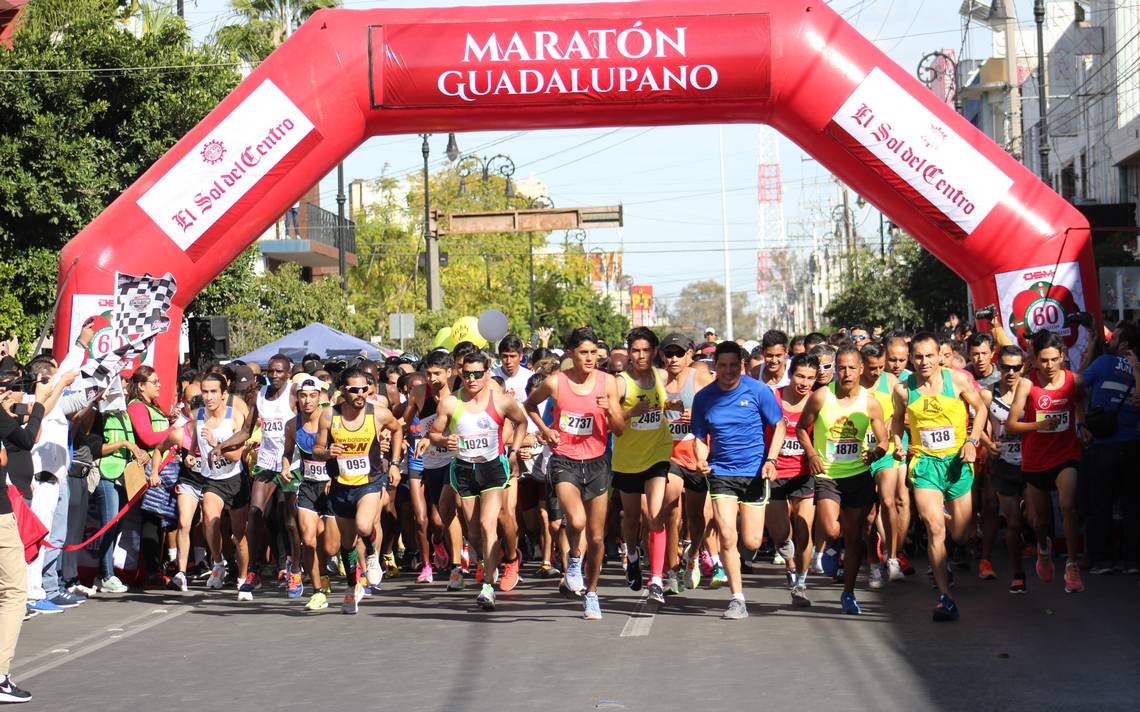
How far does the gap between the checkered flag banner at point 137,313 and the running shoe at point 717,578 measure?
503cm

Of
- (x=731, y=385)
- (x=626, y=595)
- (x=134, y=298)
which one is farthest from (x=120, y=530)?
(x=731, y=385)

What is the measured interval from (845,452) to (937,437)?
0.63 m

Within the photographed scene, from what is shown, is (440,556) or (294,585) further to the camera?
(440,556)

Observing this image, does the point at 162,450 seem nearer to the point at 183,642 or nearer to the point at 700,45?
the point at 183,642

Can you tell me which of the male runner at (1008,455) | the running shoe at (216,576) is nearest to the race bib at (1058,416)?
the male runner at (1008,455)

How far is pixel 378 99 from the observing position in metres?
15.4

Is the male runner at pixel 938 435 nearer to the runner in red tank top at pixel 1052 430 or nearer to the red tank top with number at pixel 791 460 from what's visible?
the runner in red tank top at pixel 1052 430

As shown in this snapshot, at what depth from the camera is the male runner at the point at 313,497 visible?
1154cm

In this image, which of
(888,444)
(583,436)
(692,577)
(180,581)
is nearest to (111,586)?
(180,581)

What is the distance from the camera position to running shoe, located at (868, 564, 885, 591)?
1217cm

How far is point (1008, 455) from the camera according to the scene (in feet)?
39.6

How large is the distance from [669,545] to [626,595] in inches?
21.0

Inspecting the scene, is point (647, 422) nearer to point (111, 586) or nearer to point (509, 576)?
point (509, 576)

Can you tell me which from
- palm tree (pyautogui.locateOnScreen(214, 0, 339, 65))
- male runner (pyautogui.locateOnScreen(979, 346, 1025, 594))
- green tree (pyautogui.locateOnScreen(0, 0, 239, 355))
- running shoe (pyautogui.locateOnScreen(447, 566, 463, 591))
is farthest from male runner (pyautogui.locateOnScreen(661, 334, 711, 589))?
palm tree (pyautogui.locateOnScreen(214, 0, 339, 65))
